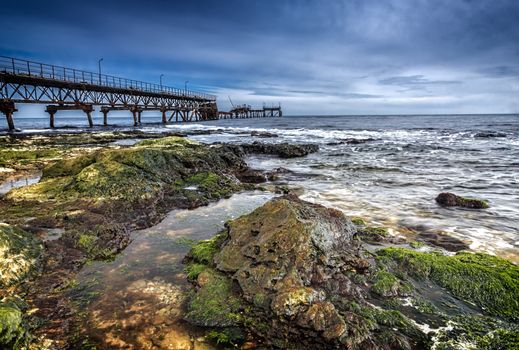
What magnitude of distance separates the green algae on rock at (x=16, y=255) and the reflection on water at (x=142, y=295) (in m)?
0.69

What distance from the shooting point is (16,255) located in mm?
4355

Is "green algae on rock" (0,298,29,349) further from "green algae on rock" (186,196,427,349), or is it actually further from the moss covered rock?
the moss covered rock

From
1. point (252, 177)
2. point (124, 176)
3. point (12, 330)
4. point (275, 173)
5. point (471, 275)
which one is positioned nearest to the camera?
point (12, 330)

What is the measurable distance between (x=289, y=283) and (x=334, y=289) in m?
0.65

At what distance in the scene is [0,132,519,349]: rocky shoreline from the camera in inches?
131

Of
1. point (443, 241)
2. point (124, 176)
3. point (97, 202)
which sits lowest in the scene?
point (443, 241)

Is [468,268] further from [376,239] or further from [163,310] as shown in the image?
[163,310]

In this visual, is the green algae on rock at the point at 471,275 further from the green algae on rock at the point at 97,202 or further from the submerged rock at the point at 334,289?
the green algae on rock at the point at 97,202

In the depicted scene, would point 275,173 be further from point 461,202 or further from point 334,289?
point 334,289

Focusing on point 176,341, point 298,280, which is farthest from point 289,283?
point 176,341

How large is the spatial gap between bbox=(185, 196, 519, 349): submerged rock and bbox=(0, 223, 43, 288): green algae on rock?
2160 mm

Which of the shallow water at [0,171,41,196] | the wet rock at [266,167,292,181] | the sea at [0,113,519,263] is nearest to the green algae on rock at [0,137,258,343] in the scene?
the shallow water at [0,171,41,196]

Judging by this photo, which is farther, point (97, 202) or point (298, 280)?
point (97, 202)

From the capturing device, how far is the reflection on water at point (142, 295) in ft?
10.8
